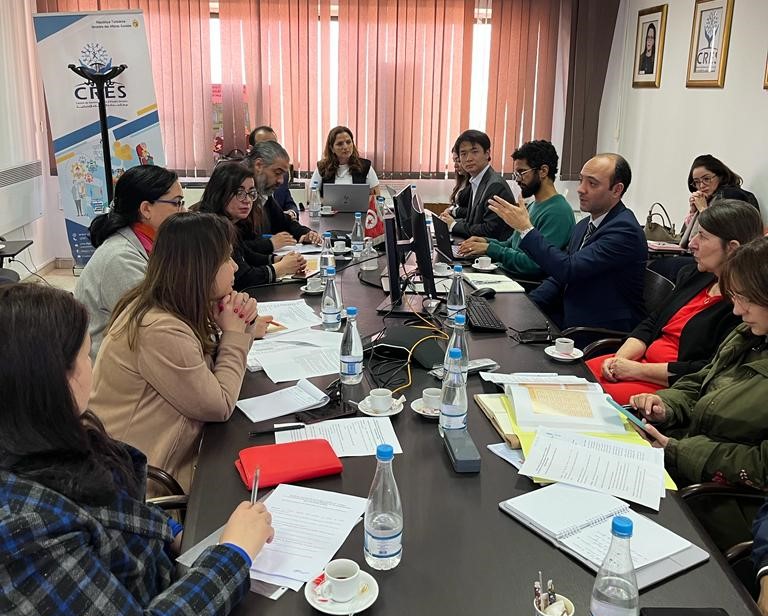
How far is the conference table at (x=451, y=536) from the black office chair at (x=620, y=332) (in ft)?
3.96

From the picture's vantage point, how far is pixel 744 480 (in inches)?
67.1

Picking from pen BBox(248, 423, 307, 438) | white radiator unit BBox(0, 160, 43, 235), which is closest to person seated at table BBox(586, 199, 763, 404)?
pen BBox(248, 423, 307, 438)

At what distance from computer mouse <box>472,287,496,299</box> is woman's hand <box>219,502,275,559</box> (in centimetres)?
186

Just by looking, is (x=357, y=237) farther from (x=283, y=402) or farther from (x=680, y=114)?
(x=680, y=114)

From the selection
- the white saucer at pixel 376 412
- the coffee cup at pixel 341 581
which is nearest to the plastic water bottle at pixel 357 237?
the white saucer at pixel 376 412

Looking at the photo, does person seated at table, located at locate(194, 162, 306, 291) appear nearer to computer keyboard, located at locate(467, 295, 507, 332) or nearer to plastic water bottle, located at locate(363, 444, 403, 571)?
computer keyboard, located at locate(467, 295, 507, 332)

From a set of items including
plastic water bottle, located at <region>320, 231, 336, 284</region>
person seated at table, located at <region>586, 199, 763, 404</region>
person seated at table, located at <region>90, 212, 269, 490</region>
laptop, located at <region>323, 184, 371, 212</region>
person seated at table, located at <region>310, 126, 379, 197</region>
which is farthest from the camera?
person seated at table, located at <region>310, 126, 379, 197</region>

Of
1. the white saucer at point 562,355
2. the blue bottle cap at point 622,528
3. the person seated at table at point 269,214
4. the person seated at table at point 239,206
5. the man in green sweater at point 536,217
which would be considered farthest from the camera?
the man in green sweater at point 536,217

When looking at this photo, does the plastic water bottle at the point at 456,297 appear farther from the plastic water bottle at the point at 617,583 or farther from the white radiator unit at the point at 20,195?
the white radiator unit at the point at 20,195

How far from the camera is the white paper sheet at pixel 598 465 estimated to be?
146 cm

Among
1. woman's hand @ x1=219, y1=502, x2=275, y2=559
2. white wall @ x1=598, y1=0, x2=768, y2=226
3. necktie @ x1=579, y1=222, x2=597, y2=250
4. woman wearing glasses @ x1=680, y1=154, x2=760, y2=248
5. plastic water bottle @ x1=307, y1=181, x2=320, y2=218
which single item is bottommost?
woman's hand @ x1=219, y1=502, x2=275, y2=559

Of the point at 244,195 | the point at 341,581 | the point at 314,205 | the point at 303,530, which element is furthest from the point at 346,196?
the point at 341,581

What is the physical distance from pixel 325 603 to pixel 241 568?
15cm

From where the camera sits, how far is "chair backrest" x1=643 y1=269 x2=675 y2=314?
3029mm
